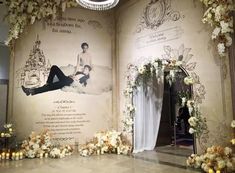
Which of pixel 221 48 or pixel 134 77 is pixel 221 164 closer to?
pixel 221 48

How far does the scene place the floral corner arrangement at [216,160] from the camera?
3.84m

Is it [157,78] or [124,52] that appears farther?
[124,52]

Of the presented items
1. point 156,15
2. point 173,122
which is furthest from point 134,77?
point 173,122

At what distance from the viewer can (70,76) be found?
6273 mm

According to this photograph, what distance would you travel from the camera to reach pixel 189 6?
4922mm

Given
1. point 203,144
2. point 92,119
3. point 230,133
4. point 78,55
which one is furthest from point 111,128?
point 230,133

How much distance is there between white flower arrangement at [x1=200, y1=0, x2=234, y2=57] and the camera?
4.16m

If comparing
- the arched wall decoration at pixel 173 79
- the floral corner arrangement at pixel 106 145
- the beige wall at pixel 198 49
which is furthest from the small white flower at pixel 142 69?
the floral corner arrangement at pixel 106 145

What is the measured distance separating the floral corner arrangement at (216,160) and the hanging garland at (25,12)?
4.88 m

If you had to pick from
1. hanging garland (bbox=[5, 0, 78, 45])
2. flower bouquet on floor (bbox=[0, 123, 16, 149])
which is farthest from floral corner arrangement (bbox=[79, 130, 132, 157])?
hanging garland (bbox=[5, 0, 78, 45])

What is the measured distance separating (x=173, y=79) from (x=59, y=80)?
2.88 m

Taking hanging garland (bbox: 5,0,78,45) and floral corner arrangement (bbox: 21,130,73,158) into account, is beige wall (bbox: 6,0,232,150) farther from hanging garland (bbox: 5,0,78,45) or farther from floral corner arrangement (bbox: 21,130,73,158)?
floral corner arrangement (bbox: 21,130,73,158)

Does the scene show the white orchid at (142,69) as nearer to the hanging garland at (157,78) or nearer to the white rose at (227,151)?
the hanging garland at (157,78)

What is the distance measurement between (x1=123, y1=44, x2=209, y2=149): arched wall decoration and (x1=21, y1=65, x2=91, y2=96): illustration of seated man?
1181 millimetres
